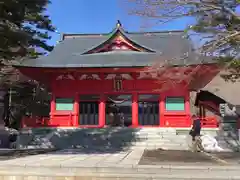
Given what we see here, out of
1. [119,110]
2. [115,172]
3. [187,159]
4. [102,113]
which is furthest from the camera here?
[119,110]

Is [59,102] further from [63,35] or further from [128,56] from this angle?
[63,35]

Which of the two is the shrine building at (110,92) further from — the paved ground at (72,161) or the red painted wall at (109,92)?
the paved ground at (72,161)

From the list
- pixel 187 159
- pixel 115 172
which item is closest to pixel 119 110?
pixel 187 159

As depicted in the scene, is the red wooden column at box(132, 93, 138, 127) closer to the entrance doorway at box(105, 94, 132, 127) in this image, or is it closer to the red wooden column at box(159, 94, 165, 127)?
the entrance doorway at box(105, 94, 132, 127)

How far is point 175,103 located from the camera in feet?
66.8

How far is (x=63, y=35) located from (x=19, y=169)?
2075 centimetres

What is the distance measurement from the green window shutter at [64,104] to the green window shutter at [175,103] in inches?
250

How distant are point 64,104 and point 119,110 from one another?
3.75 metres

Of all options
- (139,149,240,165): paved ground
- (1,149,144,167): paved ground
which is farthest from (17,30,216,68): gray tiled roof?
(1,149,144,167): paved ground

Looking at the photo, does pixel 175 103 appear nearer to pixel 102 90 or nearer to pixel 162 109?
pixel 162 109

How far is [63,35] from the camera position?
28.3 metres

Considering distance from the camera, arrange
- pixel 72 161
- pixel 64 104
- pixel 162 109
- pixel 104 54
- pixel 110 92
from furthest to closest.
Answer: pixel 104 54
pixel 110 92
pixel 64 104
pixel 162 109
pixel 72 161

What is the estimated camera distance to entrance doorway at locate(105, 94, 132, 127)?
2130cm

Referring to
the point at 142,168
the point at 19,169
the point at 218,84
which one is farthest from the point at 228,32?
the point at 218,84
